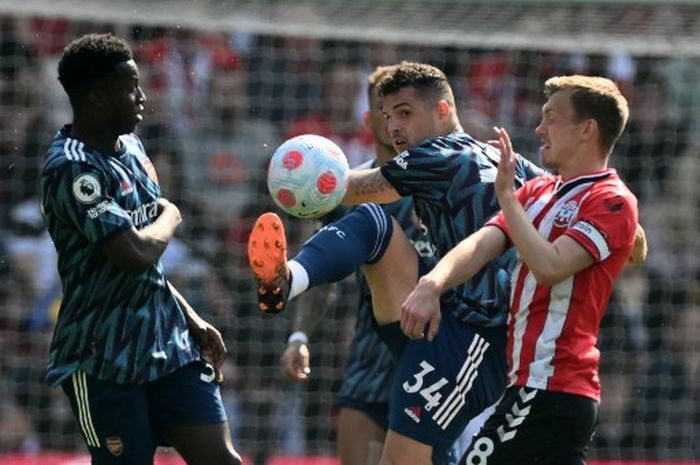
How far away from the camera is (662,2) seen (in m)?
8.69

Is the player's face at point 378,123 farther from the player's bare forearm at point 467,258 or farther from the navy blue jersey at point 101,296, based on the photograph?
the player's bare forearm at point 467,258

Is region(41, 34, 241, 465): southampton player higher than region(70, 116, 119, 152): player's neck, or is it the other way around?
region(70, 116, 119, 152): player's neck

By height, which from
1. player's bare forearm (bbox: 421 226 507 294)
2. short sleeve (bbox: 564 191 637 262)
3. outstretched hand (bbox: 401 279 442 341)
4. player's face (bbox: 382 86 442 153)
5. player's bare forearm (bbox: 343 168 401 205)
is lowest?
outstretched hand (bbox: 401 279 442 341)

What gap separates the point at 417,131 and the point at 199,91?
459 centimetres

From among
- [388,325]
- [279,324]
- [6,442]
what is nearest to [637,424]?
[279,324]

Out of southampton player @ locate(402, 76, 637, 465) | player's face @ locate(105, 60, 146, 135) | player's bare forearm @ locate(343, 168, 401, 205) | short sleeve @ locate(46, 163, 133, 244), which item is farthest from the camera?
player's bare forearm @ locate(343, 168, 401, 205)

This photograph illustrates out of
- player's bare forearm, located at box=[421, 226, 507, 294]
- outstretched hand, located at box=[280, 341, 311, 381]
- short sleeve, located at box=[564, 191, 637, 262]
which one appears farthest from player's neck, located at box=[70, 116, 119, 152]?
short sleeve, located at box=[564, 191, 637, 262]

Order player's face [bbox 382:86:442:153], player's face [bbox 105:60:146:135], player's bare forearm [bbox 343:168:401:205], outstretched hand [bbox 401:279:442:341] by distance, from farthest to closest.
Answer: player's face [bbox 382:86:442:153]
player's bare forearm [bbox 343:168:401:205]
player's face [bbox 105:60:146:135]
outstretched hand [bbox 401:279:442:341]

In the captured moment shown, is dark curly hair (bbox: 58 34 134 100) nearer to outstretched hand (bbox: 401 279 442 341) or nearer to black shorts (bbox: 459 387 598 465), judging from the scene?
outstretched hand (bbox: 401 279 442 341)

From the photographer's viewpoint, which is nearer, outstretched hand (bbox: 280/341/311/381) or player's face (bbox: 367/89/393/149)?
outstretched hand (bbox: 280/341/311/381)

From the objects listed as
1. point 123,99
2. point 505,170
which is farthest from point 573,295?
point 123,99

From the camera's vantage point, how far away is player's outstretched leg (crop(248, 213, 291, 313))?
18.0 ft

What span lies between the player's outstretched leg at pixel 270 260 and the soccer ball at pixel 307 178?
1.05 ft

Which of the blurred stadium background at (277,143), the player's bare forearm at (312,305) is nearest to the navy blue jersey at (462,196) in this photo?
the player's bare forearm at (312,305)
